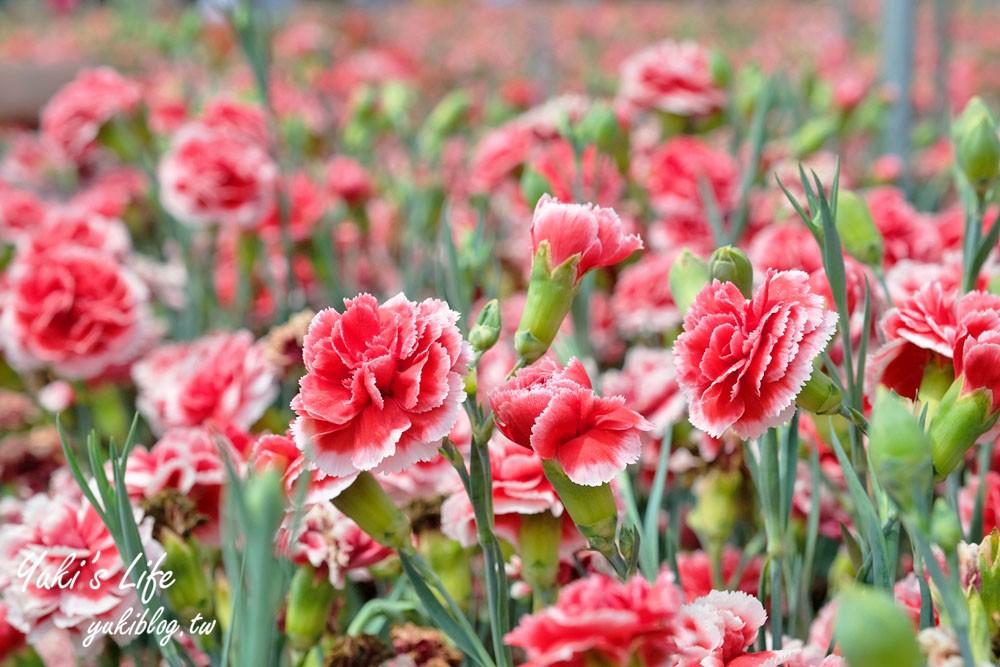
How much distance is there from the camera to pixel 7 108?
2.20m

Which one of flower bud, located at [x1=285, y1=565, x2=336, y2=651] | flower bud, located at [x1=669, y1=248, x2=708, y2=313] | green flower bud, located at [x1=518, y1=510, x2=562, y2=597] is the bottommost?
flower bud, located at [x1=285, y1=565, x2=336, y2=651]

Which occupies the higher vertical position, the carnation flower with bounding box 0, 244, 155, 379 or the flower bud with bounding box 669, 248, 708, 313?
the flower bud with bounding box 669, 248, 708, 313

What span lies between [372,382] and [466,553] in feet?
0.79

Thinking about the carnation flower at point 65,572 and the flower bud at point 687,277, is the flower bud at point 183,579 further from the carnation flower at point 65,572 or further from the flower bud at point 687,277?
the flower bud at point 687,277

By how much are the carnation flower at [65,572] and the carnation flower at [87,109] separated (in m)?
0.79

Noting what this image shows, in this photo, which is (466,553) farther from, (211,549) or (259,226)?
(259,226)

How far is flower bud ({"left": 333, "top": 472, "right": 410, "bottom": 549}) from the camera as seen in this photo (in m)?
0.47

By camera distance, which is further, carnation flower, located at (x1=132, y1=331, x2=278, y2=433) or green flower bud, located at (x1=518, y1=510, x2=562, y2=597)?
carnation flower, located at (x1=132, y1=331, x2=278, y2=433)

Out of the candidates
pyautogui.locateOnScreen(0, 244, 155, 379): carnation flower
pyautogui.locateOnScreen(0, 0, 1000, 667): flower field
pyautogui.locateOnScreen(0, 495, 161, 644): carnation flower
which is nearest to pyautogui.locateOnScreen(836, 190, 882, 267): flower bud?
pyautogui.locateOnScreen(0, 0, 1000, 667): flower field

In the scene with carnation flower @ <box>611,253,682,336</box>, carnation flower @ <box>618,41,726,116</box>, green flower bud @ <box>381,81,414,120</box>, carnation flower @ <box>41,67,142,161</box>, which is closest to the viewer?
carnation flower @ <box>611,253,682,336</box>

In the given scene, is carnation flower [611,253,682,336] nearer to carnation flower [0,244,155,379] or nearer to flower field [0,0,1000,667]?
flower field [0,0,1000,667]

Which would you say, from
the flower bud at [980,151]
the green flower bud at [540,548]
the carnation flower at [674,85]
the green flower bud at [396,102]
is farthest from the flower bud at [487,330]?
the green flower bud at [396,102]

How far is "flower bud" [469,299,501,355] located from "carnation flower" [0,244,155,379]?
1.74 feet

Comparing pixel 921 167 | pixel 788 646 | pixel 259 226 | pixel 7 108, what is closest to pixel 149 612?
pixel 788 646
